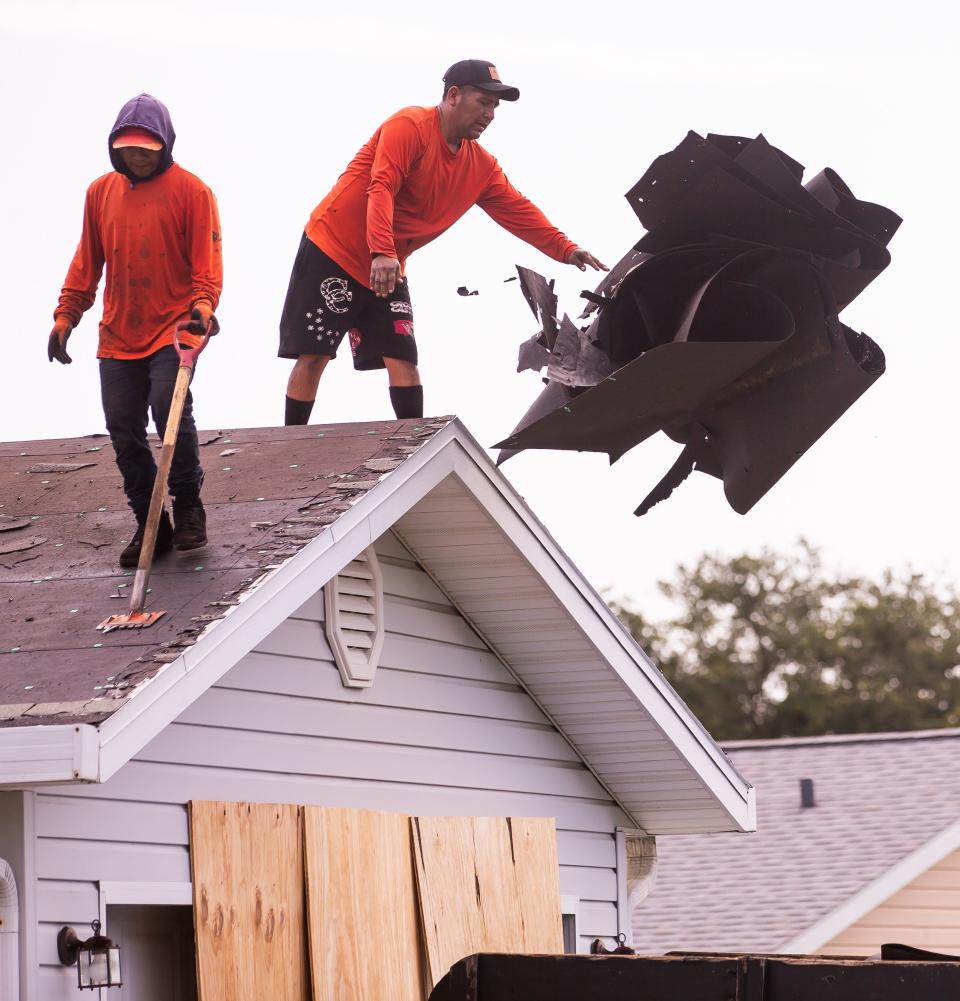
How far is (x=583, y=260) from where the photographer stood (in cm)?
900

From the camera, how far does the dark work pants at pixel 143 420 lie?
704cm

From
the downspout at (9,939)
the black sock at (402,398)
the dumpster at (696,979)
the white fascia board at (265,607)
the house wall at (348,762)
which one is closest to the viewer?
the white fascia board at (265,607)

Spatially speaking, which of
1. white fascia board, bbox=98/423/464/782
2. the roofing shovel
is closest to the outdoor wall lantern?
white fascia board, bbox=98/423/464/782

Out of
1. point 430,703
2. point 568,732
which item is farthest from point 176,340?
point 568,732

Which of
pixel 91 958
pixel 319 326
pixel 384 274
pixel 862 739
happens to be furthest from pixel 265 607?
pixel 862 739

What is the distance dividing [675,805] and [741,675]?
156ft

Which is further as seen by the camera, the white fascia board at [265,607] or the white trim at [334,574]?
the white fascia board at [265,607]

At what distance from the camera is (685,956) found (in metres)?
6.35

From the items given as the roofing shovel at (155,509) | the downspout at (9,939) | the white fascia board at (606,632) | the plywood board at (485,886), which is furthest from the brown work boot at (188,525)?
the plywood board at (485,886)

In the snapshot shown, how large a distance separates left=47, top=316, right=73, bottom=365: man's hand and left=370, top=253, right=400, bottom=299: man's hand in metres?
1.45

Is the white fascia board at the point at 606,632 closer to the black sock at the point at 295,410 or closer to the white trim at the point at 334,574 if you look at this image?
the white trim at the point at 334,574

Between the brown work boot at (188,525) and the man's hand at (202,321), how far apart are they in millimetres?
638

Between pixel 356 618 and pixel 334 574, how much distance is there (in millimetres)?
1072

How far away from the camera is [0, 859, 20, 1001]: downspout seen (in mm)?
5941
